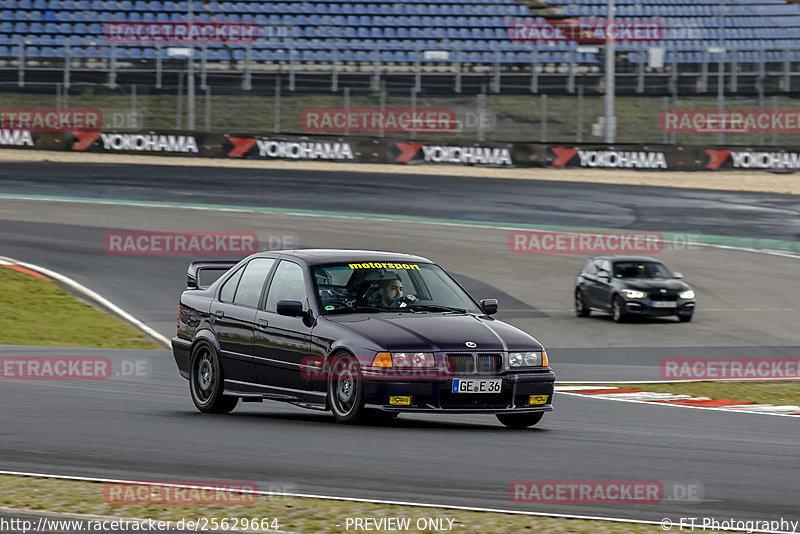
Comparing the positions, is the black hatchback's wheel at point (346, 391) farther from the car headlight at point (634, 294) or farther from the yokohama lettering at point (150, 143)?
the yokohama lettering at point (150, 143)

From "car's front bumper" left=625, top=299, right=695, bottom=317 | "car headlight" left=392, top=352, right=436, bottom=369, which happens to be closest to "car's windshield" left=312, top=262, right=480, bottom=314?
"car headlight" left=392, top=352, right=436, bottom=369

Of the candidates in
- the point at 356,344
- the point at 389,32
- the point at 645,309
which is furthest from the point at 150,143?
the point at 356,344

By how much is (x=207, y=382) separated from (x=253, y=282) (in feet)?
3.09

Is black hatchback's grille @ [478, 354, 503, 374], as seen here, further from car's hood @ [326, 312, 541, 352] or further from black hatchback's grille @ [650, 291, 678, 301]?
black hatchback's grille @ [650, 291, 678, 301]

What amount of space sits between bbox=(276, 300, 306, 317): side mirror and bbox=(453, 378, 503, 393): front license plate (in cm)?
136

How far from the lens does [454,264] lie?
2697 cm

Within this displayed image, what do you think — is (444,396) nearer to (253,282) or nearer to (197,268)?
(253,282)

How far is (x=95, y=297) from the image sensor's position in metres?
21.8

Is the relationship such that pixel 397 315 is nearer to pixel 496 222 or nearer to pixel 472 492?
pixel 472 492

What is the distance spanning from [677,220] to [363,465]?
28.2m

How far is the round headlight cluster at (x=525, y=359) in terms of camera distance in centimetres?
933

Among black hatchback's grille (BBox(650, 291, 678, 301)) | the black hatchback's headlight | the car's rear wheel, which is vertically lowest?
black hatchback's grille (BBox(650, 291, 678, 301))

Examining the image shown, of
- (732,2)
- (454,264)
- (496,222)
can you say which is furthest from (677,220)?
(732,2)

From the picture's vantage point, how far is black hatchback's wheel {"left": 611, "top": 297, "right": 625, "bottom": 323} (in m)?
22.7
